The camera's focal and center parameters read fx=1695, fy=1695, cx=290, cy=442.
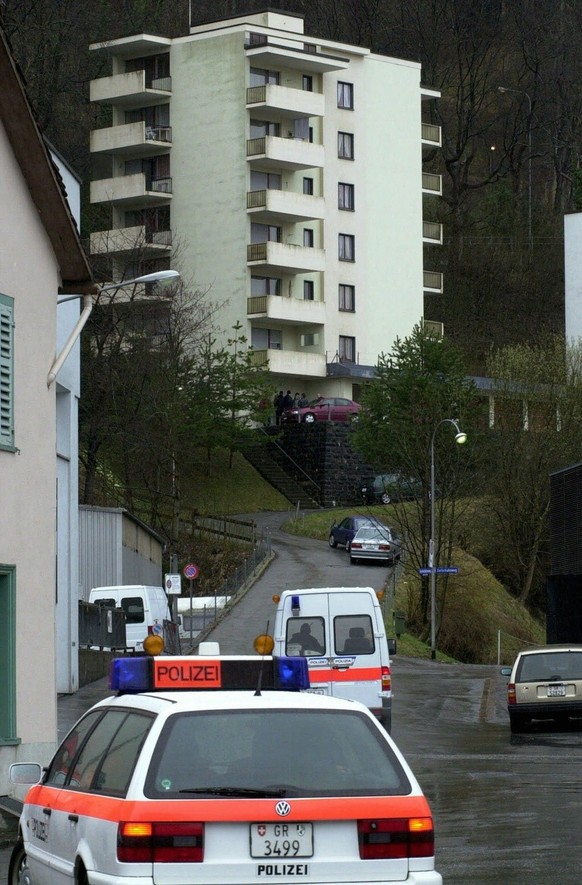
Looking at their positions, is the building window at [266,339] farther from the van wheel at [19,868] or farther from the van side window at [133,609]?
the van wheel at [19,868]

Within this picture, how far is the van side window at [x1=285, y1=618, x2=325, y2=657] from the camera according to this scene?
25203 millimetres

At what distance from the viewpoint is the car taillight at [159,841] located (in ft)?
24.7

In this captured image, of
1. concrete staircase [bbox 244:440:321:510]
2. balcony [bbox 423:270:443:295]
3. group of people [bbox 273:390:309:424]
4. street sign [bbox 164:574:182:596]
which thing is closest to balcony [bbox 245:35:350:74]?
balcony [bbox 423:270:443:295]

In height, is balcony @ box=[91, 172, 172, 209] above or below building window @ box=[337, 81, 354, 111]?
below

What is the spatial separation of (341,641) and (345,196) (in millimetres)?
61958

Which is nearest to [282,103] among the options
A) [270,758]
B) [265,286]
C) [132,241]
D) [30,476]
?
[265,286]

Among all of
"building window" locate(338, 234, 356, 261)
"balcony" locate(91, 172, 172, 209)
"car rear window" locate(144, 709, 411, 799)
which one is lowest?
"car rear window" locate(144, 709, 411, 799)

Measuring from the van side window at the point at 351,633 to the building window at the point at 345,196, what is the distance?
6128cm

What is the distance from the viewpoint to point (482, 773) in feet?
66.9

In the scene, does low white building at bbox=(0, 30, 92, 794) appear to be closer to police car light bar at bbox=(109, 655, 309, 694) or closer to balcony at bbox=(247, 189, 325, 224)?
police car light bar at bbox=(109, 655, 309, 694)

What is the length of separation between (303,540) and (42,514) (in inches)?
1895

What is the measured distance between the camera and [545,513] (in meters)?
63.9

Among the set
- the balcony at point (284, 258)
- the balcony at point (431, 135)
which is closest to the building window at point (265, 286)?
the balcony at point (284, 258)

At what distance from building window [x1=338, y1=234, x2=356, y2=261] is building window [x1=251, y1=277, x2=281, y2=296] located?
389cm
